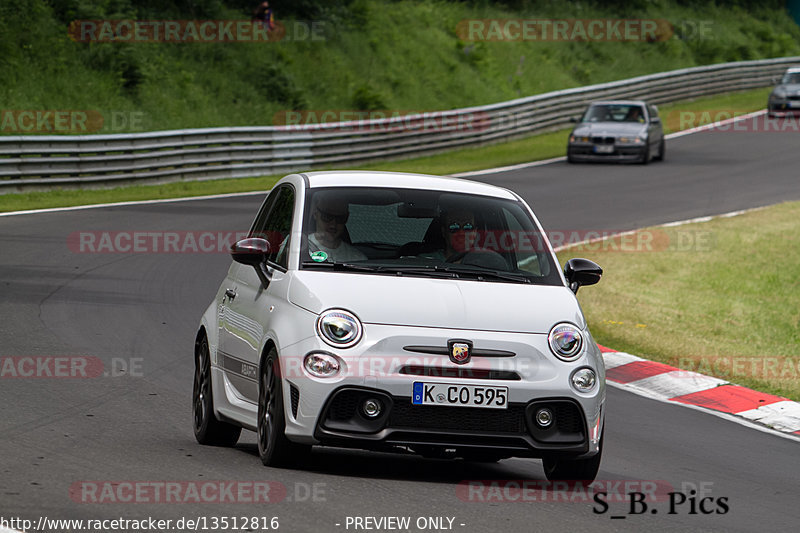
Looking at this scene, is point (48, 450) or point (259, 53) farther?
point (259, 53)

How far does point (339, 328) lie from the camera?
7.14 metres

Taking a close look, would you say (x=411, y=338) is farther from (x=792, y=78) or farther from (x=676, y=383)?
(x=792, y=78)

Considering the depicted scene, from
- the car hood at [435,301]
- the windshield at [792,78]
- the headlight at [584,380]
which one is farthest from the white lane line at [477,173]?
the headlight at [584,380]

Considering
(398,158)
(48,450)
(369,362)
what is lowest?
(398,158)

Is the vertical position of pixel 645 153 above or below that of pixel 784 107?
below

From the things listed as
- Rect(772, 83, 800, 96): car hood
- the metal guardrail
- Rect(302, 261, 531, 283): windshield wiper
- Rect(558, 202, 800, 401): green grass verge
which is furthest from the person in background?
Rect(302, 261, 531, 283): windshield wiper

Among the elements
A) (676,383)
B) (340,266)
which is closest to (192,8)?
(676,383)

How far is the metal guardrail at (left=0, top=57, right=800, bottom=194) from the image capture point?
24.8 m

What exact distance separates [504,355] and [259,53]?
31829mm

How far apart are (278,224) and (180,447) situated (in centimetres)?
148

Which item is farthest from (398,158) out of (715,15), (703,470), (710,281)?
(715,15)

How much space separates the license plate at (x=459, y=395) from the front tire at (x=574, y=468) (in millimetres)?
732

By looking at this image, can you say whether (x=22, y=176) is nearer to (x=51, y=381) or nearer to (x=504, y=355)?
(x=51, y=381)

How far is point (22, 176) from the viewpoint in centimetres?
2442
